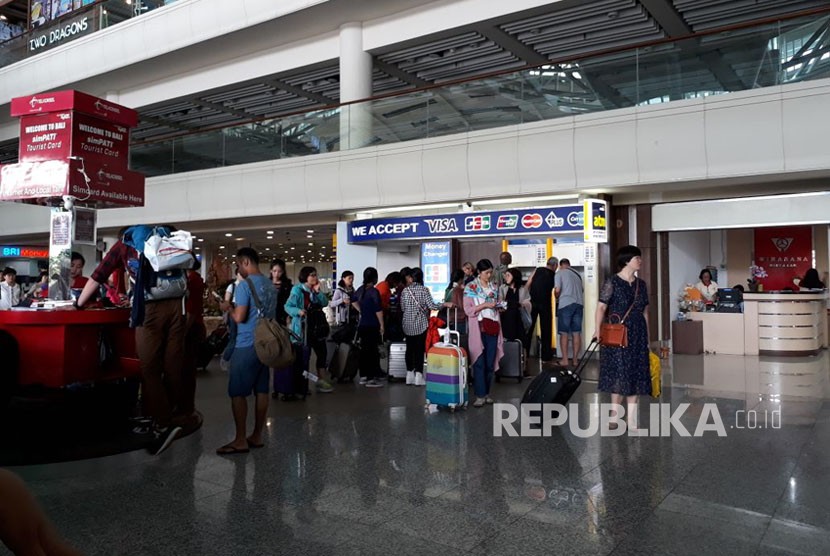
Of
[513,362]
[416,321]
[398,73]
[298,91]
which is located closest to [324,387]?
[416,321]

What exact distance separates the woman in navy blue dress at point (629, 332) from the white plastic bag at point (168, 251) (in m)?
3.60

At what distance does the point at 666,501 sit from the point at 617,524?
56 centimetres

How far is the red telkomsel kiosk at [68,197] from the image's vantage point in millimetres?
5062

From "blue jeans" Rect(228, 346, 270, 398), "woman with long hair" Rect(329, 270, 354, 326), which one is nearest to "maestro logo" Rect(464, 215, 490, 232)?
"woman with long hair" Rect(329, 270, 354, 326)

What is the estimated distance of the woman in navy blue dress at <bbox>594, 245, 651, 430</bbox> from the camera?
5.45m

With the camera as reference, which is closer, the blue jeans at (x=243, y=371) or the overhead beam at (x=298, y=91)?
the blue jeans at (x=243, y=371)

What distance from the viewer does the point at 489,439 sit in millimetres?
5375

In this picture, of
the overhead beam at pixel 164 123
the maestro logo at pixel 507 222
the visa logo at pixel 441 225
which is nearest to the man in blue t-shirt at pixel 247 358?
the maestro logo at pixel 507 222

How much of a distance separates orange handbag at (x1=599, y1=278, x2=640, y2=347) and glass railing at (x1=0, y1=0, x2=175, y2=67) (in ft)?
49.8

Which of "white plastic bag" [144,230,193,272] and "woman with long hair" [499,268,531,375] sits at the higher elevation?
"white plastic bag" [144,230,193,272]

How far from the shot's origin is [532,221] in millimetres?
11500

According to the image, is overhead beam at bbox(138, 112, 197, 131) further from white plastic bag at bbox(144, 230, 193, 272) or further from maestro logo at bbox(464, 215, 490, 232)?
white plastic bag at bbox(144, 230, 193, 272)

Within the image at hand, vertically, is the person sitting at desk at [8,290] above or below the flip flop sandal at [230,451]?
above

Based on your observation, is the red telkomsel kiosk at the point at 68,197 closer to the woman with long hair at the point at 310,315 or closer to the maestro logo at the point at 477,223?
the woman with long hair at the point at 310,315
